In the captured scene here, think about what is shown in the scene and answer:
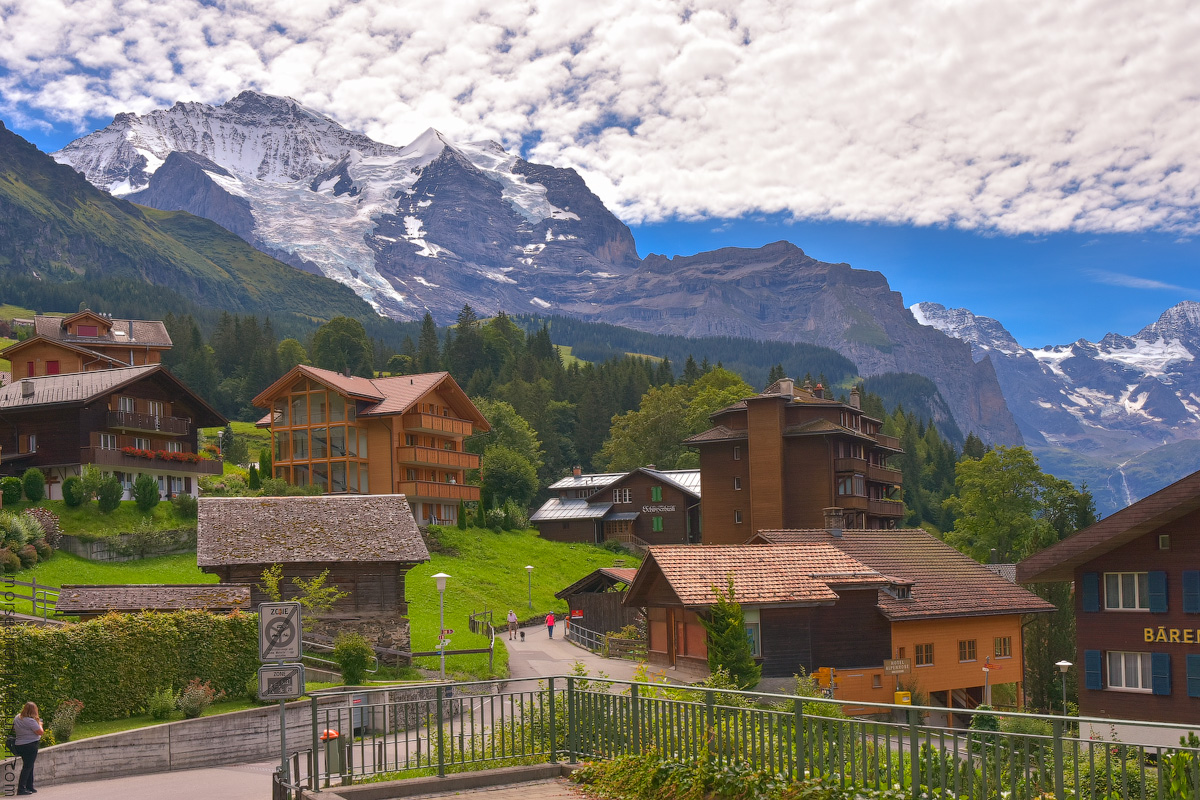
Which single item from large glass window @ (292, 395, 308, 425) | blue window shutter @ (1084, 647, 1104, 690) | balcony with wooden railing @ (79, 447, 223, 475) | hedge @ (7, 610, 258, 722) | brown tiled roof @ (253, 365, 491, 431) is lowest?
blue window shutter @ (1084, 647, 1104, 690)

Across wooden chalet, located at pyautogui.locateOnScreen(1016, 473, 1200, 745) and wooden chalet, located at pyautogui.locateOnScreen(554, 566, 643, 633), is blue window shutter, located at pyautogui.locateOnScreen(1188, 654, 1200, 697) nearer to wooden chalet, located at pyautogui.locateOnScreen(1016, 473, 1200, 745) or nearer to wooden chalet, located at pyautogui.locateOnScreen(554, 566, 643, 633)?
wooden chalet, located at pyautogui.locateOnScreen(1016, 473, 1200, 745)

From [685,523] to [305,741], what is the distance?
6572cm

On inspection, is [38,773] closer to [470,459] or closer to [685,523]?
[470,459]

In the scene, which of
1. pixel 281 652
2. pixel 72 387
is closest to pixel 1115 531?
pixel 281 652

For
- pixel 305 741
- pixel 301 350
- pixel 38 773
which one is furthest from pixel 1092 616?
pixel 301 350

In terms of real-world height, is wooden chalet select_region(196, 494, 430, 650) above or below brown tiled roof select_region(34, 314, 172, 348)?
below

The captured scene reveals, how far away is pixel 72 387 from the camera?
63.2 meters

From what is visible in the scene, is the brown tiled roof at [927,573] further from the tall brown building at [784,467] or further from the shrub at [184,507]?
the shrub at [184,507]

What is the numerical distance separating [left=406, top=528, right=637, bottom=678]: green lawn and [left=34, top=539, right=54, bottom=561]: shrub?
52.0 ft

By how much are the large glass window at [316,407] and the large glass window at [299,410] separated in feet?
1.59

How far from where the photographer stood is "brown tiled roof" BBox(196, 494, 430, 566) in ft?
130

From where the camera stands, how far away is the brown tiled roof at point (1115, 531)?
35.8 m

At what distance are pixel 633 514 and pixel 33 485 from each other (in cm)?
5049

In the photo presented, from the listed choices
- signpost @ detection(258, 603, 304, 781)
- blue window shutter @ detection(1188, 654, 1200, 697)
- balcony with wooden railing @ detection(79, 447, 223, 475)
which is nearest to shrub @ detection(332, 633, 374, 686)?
signpost @ detection(258, 603, 304, 781)
